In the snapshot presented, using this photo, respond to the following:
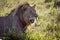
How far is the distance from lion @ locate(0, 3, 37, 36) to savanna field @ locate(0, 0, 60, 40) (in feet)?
0.20

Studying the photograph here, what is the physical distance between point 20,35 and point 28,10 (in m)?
0.41

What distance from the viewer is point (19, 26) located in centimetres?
338

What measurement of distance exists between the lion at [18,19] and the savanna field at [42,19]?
0.20 feet

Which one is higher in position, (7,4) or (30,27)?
(7,4)

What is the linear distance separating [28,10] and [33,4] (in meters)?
0.13

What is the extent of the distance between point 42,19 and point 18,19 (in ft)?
1.19

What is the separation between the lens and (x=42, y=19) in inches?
132

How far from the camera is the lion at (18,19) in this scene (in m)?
3.31

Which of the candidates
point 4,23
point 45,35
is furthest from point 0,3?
point 45,35

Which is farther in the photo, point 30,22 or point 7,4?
point 7,4

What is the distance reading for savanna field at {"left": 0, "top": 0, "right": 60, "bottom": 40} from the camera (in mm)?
3236

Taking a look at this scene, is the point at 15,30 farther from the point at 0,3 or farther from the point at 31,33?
the point at 0,3

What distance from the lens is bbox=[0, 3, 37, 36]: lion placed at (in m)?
3.31

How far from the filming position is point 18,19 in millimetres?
3416
